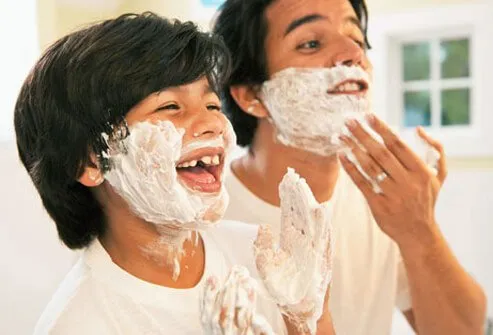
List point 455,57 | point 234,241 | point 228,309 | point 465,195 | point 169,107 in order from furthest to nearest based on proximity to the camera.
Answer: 1. point 455,57
2. point 465,195
3. point 234,241
4. point 169,107
5. point 228,309

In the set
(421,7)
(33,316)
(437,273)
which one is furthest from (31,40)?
(421,7)

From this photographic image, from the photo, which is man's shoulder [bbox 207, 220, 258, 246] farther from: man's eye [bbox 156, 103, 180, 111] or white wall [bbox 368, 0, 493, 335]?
white wall [bbox 368, 0, 493, 335]

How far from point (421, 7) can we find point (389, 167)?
1182mm

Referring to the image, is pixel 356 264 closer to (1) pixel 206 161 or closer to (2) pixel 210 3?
(1) pixel 206 161

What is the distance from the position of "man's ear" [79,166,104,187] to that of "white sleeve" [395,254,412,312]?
56 centimetres

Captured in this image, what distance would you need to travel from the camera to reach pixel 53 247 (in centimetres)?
108

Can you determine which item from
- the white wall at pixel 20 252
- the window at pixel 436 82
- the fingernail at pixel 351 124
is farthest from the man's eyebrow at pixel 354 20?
the window at pixel 436 82

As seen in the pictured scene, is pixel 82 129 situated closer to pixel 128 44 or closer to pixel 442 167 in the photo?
pixel 128 44

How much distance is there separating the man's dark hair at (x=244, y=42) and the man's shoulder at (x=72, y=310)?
1.43ft

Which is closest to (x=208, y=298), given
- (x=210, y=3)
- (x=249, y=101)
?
(x=249, y=101)

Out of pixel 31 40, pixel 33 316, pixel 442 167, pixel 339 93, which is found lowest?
pixel 33 316

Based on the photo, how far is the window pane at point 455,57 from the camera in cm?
200

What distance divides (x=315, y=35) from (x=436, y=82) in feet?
3.96

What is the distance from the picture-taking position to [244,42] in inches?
41.6
